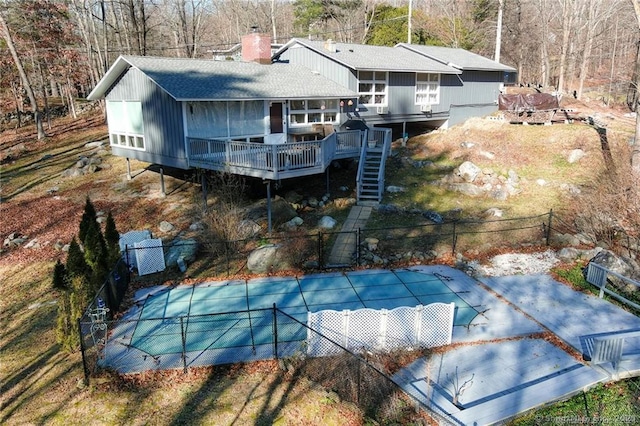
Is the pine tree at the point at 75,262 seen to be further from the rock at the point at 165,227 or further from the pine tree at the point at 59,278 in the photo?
the rock at the point at 165,227

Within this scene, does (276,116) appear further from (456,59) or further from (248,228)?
(456,59)

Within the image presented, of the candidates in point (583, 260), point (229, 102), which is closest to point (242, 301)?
point (229, 102)

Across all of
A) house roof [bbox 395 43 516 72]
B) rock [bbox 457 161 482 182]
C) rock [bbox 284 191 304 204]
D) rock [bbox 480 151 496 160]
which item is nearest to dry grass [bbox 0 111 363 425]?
rock [bbox 284 191 304 204]

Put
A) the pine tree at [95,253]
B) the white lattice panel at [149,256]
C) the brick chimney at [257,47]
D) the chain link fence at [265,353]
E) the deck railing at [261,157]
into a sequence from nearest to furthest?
the chain link fence at [265,353] → the pine tree at [95,253] → the white lattice panel at [149,256] → the deck railing at [261,157] → the brick chimney at [257,47]

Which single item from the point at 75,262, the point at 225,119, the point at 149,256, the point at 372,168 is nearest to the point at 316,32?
the point at 372,168

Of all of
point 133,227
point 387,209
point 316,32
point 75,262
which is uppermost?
point 316,32

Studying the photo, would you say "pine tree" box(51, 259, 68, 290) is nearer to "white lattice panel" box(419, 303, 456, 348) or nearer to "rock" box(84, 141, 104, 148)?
"white lattice panel" box(419, 303, 456, 348)

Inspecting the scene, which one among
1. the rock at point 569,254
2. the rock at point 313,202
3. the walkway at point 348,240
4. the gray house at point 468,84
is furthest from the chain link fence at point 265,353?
the gray house at point 468,84
